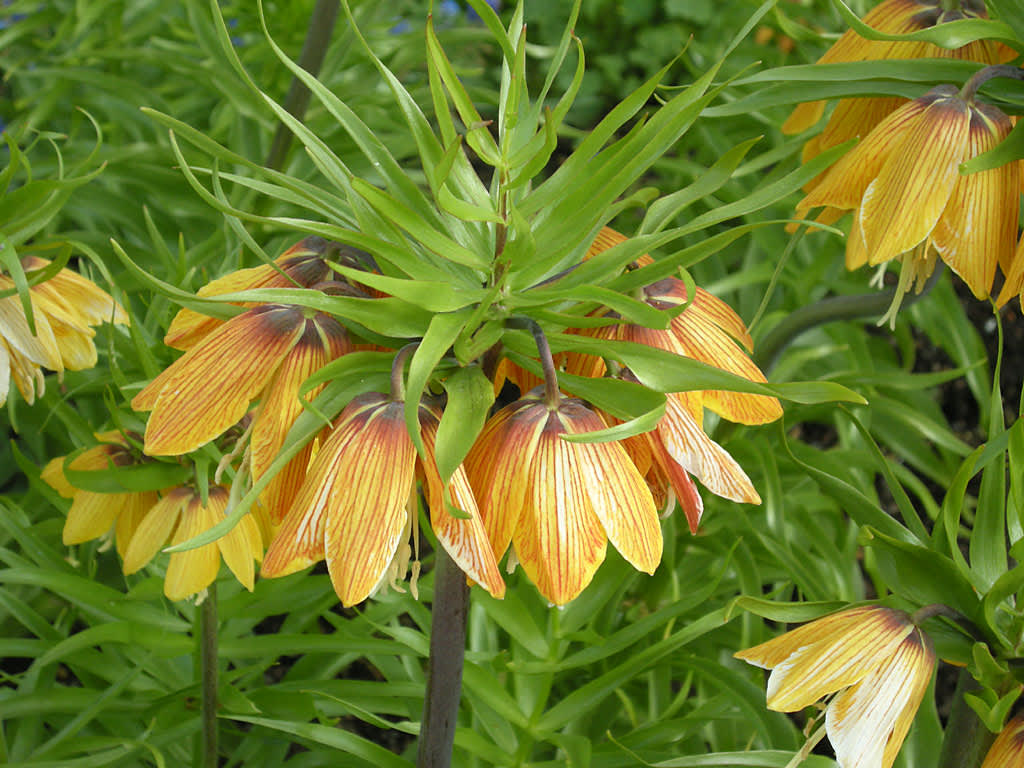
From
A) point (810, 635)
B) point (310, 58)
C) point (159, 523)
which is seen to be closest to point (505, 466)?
point (810, 635)

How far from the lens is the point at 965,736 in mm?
768

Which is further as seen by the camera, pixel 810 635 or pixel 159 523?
pixel 159 523

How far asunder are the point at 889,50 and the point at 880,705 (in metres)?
0.53

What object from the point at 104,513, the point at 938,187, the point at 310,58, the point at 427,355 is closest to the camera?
the point at 427,355

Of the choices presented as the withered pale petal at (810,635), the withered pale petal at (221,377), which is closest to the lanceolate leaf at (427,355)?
the withered pale petal at (221,377)

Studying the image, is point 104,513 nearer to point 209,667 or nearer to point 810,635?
point 209,667

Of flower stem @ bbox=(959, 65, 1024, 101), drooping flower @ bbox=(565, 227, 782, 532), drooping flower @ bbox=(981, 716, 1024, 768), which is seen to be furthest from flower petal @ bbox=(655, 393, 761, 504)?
flower stem @ bbox=(959, 65, 1024, 101)

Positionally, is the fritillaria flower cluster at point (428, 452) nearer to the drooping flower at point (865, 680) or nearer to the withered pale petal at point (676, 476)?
the withered pale petal at point (676, 476)

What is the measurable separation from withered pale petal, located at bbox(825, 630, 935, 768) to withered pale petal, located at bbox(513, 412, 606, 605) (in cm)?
20

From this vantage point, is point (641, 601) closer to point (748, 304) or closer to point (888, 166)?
point (748, 304)

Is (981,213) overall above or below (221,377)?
above

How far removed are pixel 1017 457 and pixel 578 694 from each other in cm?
54

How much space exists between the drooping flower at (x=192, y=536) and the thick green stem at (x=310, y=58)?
0.63 meters

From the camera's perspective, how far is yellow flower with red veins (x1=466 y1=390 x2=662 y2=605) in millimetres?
623
